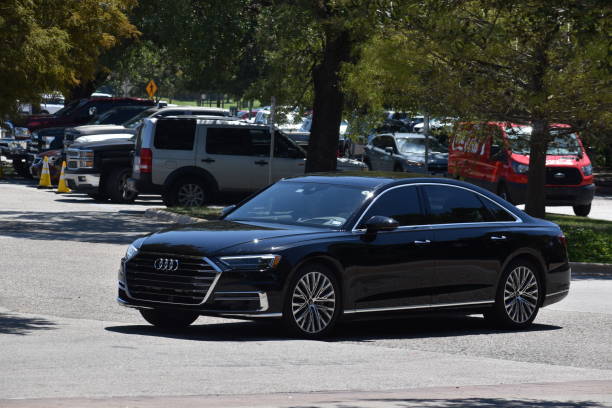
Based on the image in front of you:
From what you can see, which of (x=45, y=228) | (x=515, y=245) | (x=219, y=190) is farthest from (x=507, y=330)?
(x=219, y=190)

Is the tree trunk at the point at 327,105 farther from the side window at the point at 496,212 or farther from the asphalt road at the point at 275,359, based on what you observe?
the side window at the point at 496,212

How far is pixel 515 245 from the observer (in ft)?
42.1

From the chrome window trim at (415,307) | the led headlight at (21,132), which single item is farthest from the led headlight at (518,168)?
the led headlight at (21,132)

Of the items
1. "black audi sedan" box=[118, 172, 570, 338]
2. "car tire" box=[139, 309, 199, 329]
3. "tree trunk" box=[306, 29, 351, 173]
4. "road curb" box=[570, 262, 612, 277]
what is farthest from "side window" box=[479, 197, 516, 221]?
"tree trunk" box=[306, 29, 351, 173]

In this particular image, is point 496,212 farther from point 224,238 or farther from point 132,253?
point 132,253

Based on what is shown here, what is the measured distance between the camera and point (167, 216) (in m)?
25.7

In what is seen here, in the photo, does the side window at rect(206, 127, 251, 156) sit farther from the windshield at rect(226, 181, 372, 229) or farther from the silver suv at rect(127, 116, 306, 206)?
the windshield at rect(226, 181, 372, 229)

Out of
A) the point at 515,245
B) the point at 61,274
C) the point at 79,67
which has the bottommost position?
the point at 61,274

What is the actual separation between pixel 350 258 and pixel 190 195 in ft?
53.9

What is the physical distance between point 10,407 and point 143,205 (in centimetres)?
2277

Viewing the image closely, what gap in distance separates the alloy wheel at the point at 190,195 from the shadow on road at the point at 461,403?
19333 millimetres

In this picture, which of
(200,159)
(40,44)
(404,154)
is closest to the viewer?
(40,44)

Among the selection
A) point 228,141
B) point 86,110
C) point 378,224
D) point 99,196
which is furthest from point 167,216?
point 86,110

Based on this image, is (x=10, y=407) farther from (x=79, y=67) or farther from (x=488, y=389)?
(x=79, y=67)
